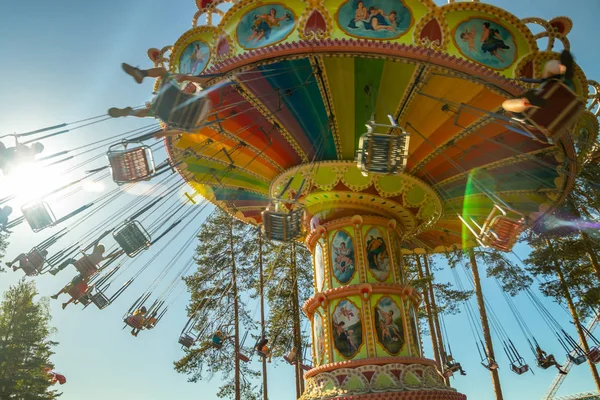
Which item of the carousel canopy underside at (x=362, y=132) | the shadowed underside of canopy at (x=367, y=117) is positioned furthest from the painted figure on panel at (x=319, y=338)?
the carousel canopy underside at (x=362, y=132)

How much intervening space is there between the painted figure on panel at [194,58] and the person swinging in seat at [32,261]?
410 centimetres

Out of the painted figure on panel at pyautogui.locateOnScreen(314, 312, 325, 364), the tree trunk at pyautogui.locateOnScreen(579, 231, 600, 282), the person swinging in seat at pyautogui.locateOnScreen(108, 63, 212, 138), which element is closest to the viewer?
the person swinging in seat at pyautogui.locateOnScreen(108, 63, 212, 138)

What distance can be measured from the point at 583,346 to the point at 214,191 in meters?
12.9

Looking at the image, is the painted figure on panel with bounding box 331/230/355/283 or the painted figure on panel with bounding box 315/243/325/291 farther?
the painted figure on panel with bounding box 315/243/325/291

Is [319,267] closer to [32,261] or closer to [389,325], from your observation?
[389,325]

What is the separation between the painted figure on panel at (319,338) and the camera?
855cm

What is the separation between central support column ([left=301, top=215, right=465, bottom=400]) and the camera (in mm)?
7730

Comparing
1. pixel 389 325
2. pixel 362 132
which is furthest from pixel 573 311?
pixel 362 132

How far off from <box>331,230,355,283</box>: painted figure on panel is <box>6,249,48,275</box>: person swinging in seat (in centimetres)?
523

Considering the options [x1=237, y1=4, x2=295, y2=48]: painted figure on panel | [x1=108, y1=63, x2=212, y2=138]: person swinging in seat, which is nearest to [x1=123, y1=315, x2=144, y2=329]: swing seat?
[x1=108, y1=63, x2=212, y2=138]: person swinging in seat

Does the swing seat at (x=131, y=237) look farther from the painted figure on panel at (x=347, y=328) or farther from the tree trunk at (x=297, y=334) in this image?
the tree trunk at (x=297, y=334)

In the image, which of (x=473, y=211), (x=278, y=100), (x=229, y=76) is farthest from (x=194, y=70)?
(x=473, y=211)

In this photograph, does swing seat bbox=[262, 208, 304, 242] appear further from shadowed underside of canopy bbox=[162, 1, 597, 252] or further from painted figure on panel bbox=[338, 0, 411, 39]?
painted figure on panel bbox=[338, 0, 411, 39]

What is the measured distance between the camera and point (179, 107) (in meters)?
5.06
